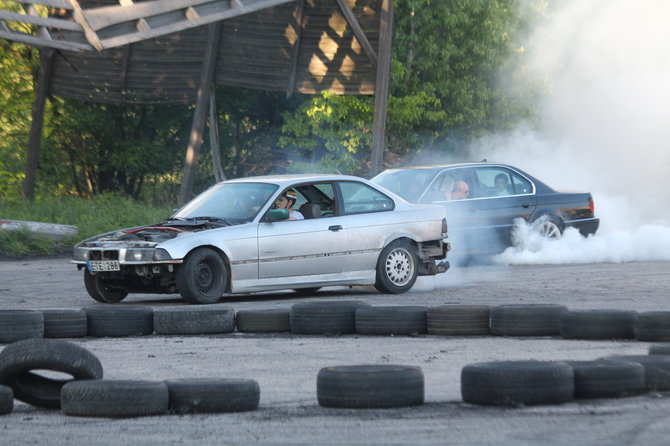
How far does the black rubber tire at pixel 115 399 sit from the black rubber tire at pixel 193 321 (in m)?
3.87

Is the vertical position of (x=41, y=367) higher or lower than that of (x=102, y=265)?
lower

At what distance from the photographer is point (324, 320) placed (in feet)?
33.5

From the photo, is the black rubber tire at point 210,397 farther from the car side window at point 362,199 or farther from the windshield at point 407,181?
the windshield at point 407,181

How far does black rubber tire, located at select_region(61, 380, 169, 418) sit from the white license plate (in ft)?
19.7

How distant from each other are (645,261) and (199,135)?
11.1 meters

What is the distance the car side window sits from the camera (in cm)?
1362

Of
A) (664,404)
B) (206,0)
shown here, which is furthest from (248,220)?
(206,0)

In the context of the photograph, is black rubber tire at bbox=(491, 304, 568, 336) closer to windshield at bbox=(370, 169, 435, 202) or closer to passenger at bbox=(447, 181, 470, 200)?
windshield at bbox=(370, 169, 435, 202)

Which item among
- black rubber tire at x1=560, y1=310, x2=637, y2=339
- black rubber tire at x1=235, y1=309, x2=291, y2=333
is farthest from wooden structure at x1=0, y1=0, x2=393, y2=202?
black rubber tire at x1=560, y1=310, x2=637, y2=339

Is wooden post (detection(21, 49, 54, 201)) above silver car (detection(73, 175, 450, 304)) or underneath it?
above

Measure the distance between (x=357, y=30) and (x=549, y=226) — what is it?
7.93 meters

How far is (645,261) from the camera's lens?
18578 millimetres

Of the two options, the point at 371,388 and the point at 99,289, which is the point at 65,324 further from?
the point at 371,388

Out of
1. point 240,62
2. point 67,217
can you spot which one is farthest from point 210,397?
point 240,62
